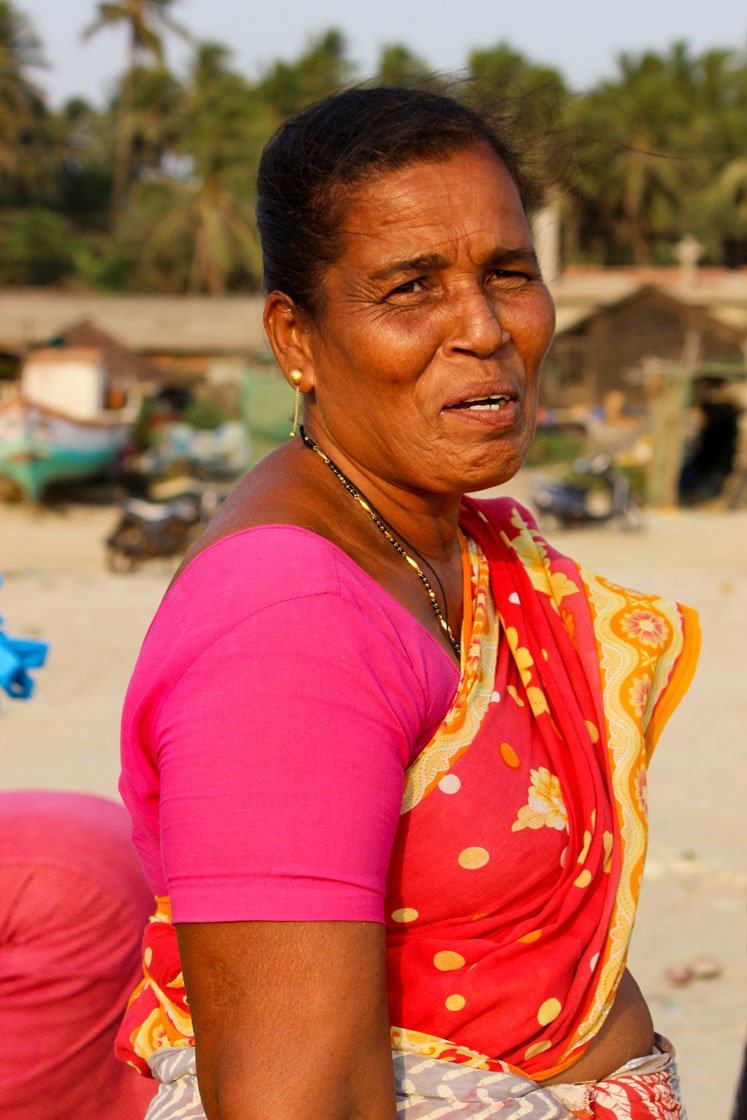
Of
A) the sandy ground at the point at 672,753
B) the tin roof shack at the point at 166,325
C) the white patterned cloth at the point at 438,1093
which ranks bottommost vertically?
the tin roof shack at the point at 166,325

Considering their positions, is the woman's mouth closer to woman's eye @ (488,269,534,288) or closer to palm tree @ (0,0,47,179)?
woman's eye @ (488,269,534,288)

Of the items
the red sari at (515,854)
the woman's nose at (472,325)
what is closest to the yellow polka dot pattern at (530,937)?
the red sari at (515,854)

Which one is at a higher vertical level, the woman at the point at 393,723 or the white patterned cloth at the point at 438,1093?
the woman at the point at 393,723

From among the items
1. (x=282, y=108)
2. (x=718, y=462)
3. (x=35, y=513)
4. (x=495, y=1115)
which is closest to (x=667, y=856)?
(x=495, y=1115)

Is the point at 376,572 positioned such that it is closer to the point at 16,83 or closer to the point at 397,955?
the point at 397,955

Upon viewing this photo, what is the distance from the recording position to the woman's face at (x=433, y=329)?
59.2 inches

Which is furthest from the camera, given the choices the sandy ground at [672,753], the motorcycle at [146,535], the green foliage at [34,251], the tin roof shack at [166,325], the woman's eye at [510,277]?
the green foliage at [34,251]

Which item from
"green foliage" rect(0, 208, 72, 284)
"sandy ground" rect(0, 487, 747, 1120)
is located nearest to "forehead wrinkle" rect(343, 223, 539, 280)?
"sandy ground" rect(0, 487, 747, 1120)

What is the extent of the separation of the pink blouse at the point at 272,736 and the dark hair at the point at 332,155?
42 cm

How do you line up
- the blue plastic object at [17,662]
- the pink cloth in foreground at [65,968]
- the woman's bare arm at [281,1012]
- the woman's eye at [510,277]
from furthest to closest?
the blue plastic object at [17,662] < the pink cloth in foreground at [65,968] < the woman's eye at [510,277] < the woman's bare arm at [281,1012]

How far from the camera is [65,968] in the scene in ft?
6.19

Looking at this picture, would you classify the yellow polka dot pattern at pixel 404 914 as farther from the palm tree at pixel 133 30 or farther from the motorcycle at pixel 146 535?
the palm tree at pixel 133 30

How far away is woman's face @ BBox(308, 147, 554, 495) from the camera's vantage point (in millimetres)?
1505

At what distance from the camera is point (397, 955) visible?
1403 millimetres
